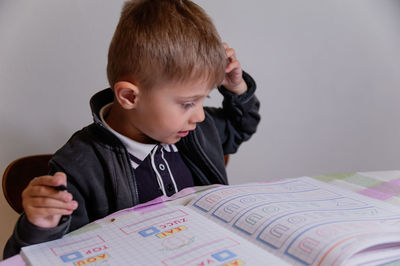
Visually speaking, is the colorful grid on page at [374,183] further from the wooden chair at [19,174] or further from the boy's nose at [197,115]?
the wooden chair at [19,174]

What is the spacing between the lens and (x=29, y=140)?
40.4 inches

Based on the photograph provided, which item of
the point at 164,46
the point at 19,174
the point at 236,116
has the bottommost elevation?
the point at 19,174

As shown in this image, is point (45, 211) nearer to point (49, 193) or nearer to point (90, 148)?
point (49, 193)

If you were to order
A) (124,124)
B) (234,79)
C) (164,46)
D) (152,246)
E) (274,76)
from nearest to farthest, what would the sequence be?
Answer: (152,246) → (164,46) → (124,124) → (234,79) → (274,76)

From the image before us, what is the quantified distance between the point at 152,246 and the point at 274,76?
1.04m

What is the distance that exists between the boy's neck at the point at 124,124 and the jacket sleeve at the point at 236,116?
0.86ft

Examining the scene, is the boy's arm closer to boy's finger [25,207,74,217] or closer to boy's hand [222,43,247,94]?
boy's hand [222,43,247,94]

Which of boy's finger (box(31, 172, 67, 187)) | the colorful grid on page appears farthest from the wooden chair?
the colorful grid on page

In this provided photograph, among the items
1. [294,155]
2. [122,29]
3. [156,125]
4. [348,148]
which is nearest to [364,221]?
[156,125]

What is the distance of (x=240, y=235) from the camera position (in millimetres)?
501

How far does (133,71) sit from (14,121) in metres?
0.46

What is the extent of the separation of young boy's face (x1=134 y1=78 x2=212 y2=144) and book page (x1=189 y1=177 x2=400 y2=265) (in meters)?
0.17

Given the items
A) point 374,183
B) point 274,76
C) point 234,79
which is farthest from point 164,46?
point 274,76

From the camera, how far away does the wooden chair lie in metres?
0.87
